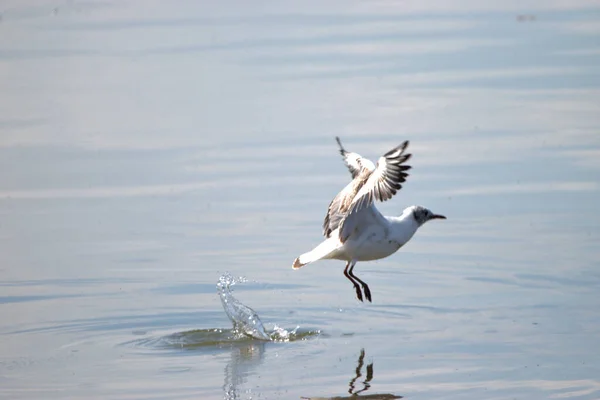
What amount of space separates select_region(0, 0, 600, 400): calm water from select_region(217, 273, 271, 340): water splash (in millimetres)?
131

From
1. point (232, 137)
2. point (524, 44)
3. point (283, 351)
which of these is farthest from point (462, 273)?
point (524, 44)

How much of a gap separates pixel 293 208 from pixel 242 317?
9.43 ft

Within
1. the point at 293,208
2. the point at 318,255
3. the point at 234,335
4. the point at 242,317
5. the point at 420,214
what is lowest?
the point at 234,335

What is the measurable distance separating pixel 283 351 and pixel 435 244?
2.85 meters

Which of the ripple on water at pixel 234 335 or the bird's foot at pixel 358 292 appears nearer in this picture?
the ripple on water at pixel 234 335

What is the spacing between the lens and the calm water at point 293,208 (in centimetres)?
952

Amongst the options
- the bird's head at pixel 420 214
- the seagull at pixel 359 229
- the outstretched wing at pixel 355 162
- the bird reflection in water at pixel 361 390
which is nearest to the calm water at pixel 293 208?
the bird reflection in water at pixel 361 390

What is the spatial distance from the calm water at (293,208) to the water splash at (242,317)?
0.43ft

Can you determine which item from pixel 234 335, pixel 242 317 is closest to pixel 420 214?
pixel 242 317

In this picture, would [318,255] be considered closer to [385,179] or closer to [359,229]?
[359,229]

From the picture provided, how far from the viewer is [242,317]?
416 inches

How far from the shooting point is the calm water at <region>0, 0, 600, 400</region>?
31.2ft

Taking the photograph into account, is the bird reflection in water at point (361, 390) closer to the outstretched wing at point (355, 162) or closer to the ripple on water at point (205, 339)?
the ripple on water at point (205, 339)

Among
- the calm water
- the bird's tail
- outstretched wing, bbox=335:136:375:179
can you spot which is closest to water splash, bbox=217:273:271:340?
the calm water
